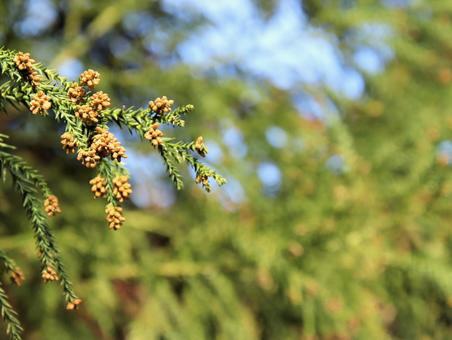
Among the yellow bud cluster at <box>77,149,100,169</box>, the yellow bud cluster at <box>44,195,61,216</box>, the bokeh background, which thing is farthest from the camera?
the bokeh background

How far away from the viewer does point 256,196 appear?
302 centimetres

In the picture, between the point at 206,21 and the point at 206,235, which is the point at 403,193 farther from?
the point at 206,21

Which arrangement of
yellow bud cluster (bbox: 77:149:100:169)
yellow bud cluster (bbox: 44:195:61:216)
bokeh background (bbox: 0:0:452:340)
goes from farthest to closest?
bokeh background (bbox: 0:0:452:340) → yellow bud cluster (bbox: 44:195:61:216) → yellow bud cluster (bbox: 77:149:100:169)

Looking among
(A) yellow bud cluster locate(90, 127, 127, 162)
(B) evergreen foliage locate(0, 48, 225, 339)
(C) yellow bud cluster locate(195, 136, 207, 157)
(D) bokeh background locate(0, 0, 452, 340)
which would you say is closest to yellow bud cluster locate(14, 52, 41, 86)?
(B) evergreen foliage locate(0, 48, 225, 339)

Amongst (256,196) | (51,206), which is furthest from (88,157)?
(256,196)

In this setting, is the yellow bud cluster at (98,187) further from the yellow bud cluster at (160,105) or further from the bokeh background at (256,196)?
the bokeh background at (256,196)

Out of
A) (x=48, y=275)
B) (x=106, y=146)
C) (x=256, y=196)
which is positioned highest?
(x=256, y=196)

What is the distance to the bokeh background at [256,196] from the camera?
8.84 ft

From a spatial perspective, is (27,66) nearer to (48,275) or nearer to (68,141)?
(68,141)

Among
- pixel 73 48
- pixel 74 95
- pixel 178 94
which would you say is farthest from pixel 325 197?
pixel 74 95

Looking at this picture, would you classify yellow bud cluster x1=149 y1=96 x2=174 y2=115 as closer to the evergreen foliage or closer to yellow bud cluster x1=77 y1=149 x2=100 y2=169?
the evergreen foliage

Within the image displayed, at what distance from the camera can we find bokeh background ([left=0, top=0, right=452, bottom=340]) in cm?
269

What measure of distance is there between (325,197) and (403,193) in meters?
0.31

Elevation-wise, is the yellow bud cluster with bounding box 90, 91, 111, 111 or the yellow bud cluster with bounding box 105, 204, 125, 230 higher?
the yellow bud cluster with bounding box 90, 91, 111, 111
